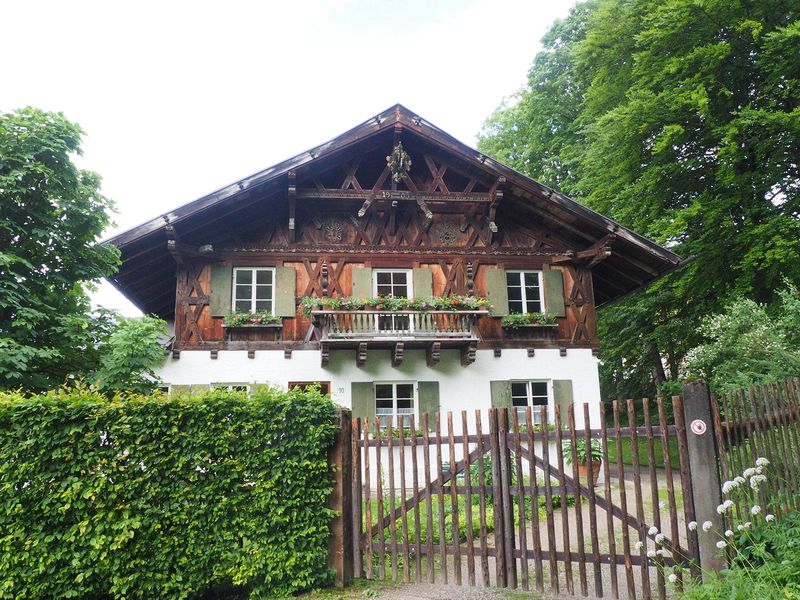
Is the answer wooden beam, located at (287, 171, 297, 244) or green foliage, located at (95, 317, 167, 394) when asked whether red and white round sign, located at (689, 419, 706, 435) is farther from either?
wooden beam, located at (287, 171, 297, 244)

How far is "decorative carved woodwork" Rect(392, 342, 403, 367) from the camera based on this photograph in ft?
47.4

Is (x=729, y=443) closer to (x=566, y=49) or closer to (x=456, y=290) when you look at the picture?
(x=456, y=290)

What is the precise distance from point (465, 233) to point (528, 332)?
3.16 meters

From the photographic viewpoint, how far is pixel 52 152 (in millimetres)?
10609

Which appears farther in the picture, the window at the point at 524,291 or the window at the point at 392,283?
the window at the point at 524,291

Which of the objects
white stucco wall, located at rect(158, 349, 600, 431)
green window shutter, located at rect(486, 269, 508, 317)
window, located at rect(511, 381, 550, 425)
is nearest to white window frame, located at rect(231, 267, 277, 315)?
white stucco wall, located at rect(158, 349, 600, 431)

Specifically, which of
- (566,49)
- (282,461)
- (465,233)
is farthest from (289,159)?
(566,49)

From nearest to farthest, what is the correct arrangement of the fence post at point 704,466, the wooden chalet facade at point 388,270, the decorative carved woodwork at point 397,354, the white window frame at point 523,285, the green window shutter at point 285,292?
the fence post at point 704,466 < the decorative carved woodwork at point 397,354 < the wooden chalet facade at point 388,270 < the green window shutter at point 285,292 < the white window frame at point 523,285

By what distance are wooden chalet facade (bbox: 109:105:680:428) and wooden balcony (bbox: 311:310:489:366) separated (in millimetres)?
46

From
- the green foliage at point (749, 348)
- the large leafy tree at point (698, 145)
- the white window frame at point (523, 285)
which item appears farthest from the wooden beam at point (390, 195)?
the green foliage at point (749, 348)

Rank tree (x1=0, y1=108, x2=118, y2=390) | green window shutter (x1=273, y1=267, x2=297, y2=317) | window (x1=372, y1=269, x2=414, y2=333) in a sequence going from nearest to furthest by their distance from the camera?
tree (x1=0, y1=108, x2=118, y2=390) → green window shutter (x1=273, y1=267, x2=297, y2=317) → window (x1=372, y1=269, x2=414, y2=333)

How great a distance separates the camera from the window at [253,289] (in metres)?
15.4

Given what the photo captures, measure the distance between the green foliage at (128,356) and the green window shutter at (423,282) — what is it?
6.51 meters

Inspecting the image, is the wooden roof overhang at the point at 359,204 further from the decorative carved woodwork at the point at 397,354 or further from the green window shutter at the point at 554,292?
the decorative carved woodwork at the point at 397,354
